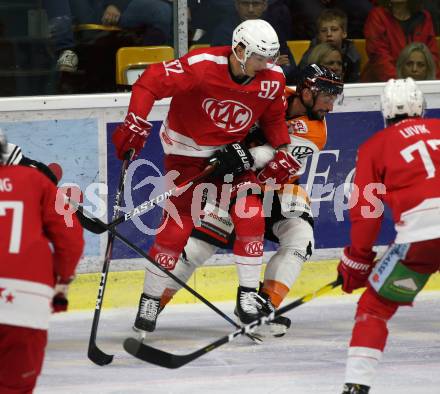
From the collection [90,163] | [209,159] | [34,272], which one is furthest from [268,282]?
[34,272]

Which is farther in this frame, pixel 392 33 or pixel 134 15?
pixel 392 33

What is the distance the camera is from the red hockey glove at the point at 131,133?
16.9ft

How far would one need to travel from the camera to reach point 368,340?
13.7 feet

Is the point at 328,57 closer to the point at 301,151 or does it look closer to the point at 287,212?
the point at 301,151

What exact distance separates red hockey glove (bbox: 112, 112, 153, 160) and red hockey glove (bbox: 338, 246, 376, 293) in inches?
Result: 46.0

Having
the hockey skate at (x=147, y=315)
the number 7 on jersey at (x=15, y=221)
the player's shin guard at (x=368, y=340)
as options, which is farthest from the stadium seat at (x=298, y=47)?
the number 7 on jersey at (x=15, y=221)

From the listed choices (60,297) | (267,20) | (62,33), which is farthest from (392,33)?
(60,297)

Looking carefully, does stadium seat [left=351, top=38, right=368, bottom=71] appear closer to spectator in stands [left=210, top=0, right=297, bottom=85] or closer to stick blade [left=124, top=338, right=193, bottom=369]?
spectator in stands [left=210, top=0, right=297, bottom=85]

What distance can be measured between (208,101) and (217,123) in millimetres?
101

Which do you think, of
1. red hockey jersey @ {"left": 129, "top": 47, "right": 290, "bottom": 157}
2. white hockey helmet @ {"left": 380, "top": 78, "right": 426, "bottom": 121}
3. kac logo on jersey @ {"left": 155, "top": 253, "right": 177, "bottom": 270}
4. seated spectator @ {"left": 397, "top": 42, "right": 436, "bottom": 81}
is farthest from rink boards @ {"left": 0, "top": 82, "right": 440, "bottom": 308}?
white hockey helmet @ {"left": 380, "top": 78, "right": 426, "bottom": 121}

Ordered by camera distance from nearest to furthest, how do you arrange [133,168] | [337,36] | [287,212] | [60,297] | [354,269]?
[60,297], [354,269], [287,212], [133,168], [337,36]

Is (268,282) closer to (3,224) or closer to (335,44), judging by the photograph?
(335,44)

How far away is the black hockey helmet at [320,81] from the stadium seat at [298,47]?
2.80 feet

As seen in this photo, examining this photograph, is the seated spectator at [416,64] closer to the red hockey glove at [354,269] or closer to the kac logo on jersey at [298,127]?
the kac logo on jersey at [298,127]
